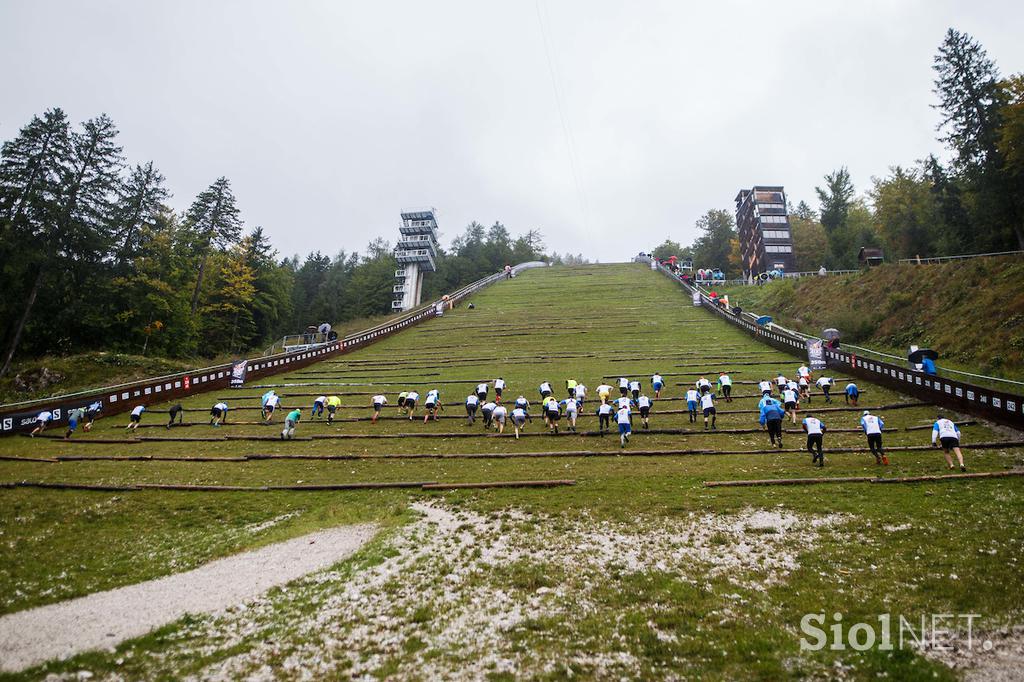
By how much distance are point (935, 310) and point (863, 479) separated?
18.4m

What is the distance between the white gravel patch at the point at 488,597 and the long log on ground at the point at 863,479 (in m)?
1.74

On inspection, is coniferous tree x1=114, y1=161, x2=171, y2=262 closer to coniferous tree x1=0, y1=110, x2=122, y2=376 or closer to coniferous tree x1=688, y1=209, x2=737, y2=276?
coniferous tree x1=0, y1=110, x2=122, y2=376

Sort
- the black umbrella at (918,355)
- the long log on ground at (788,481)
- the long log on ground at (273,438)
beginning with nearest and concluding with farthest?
the long log on ground at (788,481) → the long log on ground at (273,438) → the black umbrella at (918,355)

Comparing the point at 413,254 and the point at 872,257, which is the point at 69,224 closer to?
the point at 413,254

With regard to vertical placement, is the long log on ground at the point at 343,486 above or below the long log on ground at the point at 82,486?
above

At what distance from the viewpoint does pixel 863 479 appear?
11406mm

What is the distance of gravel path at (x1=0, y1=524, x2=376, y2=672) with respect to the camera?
6273mm

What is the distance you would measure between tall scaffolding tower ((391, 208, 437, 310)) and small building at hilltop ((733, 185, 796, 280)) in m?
40.3

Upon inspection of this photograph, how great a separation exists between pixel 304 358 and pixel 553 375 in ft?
49.3

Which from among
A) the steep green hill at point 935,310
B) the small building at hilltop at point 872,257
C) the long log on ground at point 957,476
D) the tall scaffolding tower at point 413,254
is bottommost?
the long log on ground at point 957,476

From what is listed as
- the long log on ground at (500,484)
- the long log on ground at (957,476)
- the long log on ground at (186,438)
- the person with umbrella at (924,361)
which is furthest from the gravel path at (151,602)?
the person with umbrella at (924,361)

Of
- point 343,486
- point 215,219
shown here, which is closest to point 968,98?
point 343,486

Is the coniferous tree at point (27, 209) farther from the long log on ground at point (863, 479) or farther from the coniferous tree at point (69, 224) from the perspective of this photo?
the long log on ground at point (863, 479)

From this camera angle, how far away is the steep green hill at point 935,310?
19.5m
